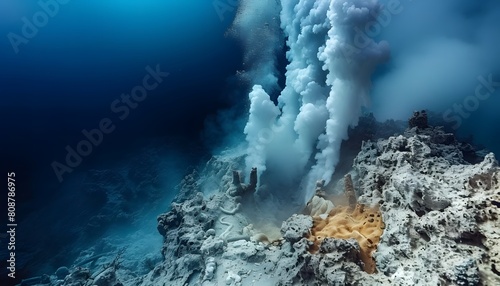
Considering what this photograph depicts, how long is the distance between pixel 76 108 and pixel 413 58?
776 inches

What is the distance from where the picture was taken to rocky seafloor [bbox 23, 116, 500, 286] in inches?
136

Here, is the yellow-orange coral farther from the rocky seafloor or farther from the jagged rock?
the jagged rock

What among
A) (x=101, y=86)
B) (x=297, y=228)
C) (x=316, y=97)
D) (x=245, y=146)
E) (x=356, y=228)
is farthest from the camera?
(x=101, y=86)

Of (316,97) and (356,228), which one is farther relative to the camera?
(316,97)

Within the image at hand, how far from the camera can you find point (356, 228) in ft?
16.8

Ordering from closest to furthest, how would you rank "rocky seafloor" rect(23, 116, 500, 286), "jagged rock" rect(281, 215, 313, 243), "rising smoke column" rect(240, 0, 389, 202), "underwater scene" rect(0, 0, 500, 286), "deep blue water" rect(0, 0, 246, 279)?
"rocky seafloor" rect(23, 116, 500, 286) → "underwater scene" rect(0, 0, 500, 286) → "jagged rock" rect(281, 215, 313, 243) → "rising smoke column" rect(240, 0, 389, 202) → "deep blue water" rect(0, 0, 246, 279)

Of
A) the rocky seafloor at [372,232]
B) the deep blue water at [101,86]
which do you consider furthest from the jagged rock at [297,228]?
the deep blue water at [101,86]

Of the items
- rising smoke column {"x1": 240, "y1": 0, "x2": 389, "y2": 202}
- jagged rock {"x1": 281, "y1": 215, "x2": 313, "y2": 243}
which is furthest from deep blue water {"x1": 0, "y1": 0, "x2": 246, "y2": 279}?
jagged rock {"x1": 281, "y1": 215, "x2": 313, "y2": 243}

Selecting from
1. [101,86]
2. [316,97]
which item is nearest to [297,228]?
[316,97]

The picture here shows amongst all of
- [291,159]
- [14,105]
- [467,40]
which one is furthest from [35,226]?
[467,40]

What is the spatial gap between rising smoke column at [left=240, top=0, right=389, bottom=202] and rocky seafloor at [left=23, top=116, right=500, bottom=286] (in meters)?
1.54

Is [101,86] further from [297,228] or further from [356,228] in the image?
[356,228]

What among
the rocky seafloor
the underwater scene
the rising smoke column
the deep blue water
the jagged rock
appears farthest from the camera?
the deep blue water

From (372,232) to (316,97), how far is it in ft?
20.1
